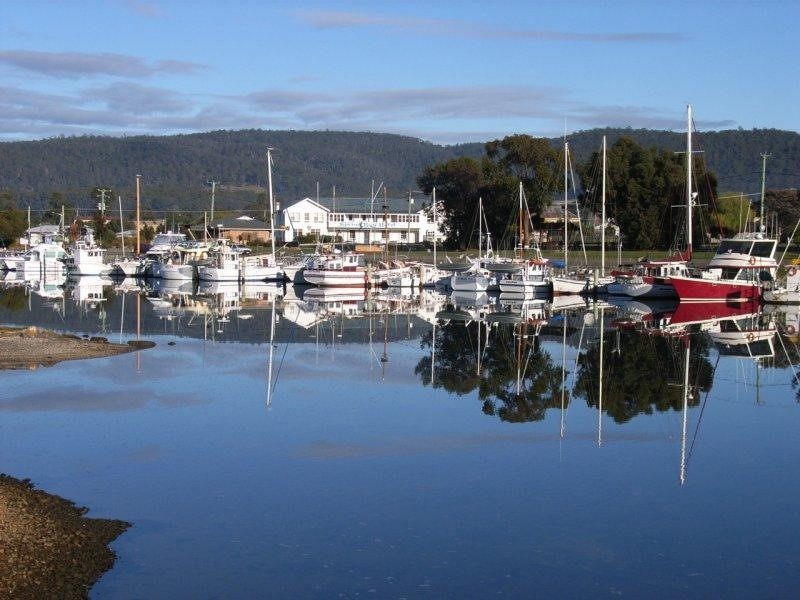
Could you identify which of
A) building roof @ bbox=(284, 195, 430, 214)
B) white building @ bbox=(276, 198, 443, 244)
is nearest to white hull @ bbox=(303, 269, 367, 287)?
white building @ bbox=(276, 198, 443, 244)

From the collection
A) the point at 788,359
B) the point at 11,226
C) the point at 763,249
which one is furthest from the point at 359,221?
the point at 788,359

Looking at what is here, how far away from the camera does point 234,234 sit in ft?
448

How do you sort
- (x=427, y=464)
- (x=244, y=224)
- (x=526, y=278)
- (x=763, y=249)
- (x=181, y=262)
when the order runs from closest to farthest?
(x=427, y=464) → (x=763, y=249) → (x=526, y=278) → (x=181, y=262) → (x=244, y=224)

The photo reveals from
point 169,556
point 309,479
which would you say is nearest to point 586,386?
point 309,479

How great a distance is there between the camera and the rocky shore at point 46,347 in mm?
32844

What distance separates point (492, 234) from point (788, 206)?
24360 mm

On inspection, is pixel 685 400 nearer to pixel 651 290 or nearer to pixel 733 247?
pixel 651 290

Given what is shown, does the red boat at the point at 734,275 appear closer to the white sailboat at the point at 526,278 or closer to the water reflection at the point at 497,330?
the water reflection at the point at 497,330

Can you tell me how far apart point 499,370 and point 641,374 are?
13.0ft

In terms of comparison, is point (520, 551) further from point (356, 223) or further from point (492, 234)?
point (356, 223)

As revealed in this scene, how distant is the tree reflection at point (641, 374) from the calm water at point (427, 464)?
5.0 inches

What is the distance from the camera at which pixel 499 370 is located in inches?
1288

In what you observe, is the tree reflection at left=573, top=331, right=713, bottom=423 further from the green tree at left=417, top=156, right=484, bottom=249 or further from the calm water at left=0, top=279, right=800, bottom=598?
the green tree at left=417, top=156, right=484, bottom=249

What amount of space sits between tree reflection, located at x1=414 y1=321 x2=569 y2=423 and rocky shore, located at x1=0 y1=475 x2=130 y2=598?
11103 millimetres
